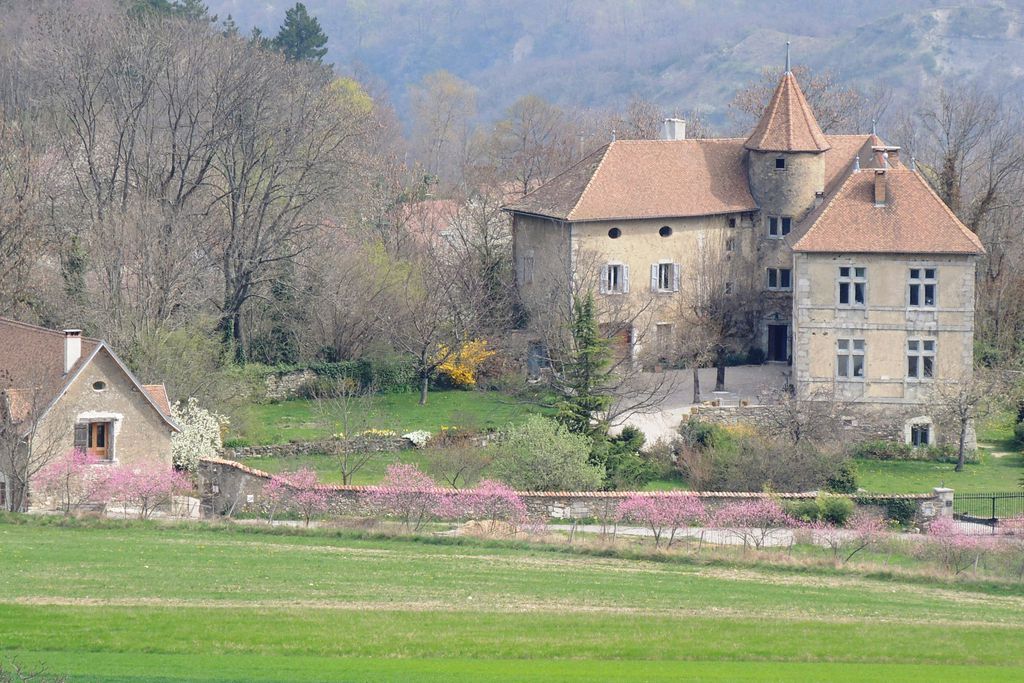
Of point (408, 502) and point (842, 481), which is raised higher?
point (842, 481)

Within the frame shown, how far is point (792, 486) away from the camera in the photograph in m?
43.5

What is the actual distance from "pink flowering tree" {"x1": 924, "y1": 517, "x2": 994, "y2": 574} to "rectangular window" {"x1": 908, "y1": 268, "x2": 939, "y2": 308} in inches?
597

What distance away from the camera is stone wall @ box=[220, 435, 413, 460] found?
4794 centimetres

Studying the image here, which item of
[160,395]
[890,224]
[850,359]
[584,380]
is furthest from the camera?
[850,359]

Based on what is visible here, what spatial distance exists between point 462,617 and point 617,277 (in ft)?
103

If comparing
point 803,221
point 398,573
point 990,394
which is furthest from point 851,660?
point 803,221

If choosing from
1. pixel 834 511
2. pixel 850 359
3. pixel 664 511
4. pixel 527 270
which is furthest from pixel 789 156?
pixel 664 511

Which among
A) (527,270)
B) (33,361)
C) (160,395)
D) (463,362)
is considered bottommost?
(160,395)

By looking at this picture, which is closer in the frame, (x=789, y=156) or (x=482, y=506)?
(x=482, y=506)

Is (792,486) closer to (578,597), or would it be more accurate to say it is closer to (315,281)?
(578,597)

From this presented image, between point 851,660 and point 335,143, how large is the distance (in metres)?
39.9

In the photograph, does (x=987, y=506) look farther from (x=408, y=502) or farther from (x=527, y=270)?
(x=527, y=270)

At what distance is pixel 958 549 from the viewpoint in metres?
35.0

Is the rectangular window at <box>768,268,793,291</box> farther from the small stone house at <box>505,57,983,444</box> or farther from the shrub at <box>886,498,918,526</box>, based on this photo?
the shrub at <box>886,498,918,526</box>
